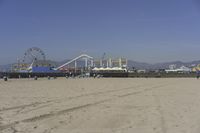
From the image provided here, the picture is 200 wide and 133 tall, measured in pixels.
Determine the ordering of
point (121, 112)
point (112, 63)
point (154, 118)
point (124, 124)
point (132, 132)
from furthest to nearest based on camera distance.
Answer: point (112, 63) → point (121, 112) → point (154, 118) → point (124, 124) → point (132, 132)

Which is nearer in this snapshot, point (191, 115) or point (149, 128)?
point (149, 128)

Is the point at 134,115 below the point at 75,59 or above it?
below

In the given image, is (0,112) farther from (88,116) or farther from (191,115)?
(191,115)

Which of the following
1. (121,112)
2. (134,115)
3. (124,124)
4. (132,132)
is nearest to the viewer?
(132,132)

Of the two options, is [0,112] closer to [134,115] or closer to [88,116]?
[88,116]

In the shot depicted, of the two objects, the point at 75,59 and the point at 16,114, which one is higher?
the point at 75,59

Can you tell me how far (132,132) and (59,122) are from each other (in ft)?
7.15

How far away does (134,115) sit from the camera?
10.3 meters

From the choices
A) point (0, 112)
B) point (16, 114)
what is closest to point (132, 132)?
point (16, 114)

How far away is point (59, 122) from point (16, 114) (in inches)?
79.3

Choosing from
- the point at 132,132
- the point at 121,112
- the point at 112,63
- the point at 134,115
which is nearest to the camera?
the point at 132,132

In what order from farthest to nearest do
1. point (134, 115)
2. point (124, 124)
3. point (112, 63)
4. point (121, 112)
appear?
point (112, 63)
point (121, 112)
point (134, 115)
point (124, 124)

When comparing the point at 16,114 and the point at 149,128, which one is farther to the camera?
the point at 16,114

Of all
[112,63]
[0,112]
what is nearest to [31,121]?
[0,112]
